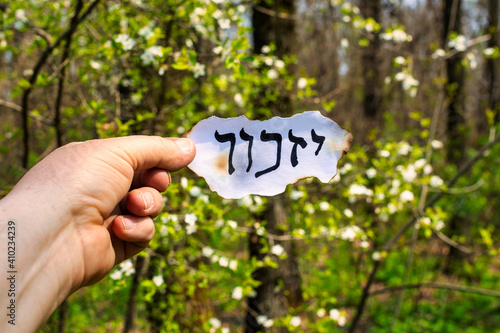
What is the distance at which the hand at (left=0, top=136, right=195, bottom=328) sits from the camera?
991 mm

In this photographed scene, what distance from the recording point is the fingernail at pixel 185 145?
3.91 feet

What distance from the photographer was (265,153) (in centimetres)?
119

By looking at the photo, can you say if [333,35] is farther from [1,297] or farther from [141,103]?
[1,297]

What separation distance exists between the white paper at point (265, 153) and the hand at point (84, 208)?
4.4 inches

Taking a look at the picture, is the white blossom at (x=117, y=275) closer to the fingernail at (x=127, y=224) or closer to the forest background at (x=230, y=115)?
the forest background at (x=230, y=115)

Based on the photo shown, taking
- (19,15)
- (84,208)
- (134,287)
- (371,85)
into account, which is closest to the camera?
(84,208)

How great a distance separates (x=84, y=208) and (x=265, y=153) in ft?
1.93

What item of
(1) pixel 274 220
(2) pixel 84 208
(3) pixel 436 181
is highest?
(2) pixel 84 208

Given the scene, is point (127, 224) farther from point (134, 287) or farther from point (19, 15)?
point (19, 15)

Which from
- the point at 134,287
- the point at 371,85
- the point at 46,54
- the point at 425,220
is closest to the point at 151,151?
the point at 46,54

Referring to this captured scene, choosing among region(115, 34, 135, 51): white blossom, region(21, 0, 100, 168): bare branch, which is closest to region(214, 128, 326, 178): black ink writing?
region(115, 34, 135, 51): white blossom

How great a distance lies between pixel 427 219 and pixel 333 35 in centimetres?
607

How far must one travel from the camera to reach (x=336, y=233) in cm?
238

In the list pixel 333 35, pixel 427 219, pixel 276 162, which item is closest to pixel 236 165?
pixel 276 162
